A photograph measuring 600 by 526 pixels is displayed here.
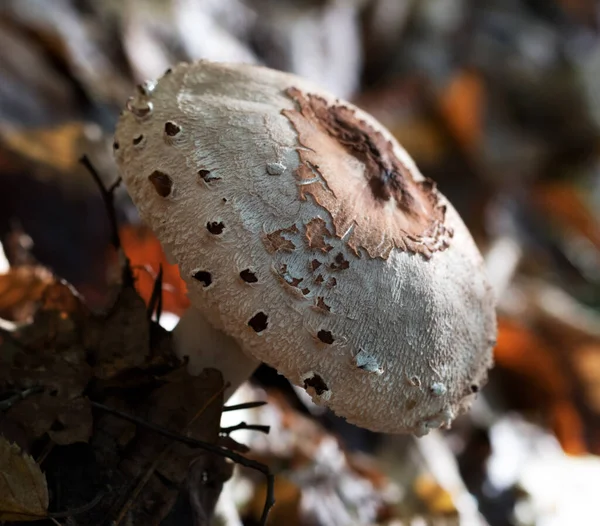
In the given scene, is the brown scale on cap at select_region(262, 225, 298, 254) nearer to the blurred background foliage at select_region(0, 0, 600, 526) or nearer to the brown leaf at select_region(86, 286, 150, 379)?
the brown leaf at select_region(86, 286, 150, 379)

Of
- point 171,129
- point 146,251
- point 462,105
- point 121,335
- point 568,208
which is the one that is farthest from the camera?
point 568,208

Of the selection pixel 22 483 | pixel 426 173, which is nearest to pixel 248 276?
pixel 22 483

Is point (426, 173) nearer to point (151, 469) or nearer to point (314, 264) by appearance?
point (314, 264)

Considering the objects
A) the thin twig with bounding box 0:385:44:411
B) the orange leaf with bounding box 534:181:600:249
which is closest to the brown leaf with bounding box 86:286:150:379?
the thin twig with bounding box 0:385:44:411

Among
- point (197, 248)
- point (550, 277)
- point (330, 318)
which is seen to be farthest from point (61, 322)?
point (550, 277)

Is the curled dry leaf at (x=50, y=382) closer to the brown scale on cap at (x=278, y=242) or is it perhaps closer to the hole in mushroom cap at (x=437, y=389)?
the brown scale on cap at (x=278, y=242)

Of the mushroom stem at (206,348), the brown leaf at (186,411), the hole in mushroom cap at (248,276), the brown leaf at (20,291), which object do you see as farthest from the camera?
the brown leaf at (20,291)

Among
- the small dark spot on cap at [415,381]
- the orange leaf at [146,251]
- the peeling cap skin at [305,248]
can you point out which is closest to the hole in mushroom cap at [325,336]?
the peeling cap skin at [305,248]
